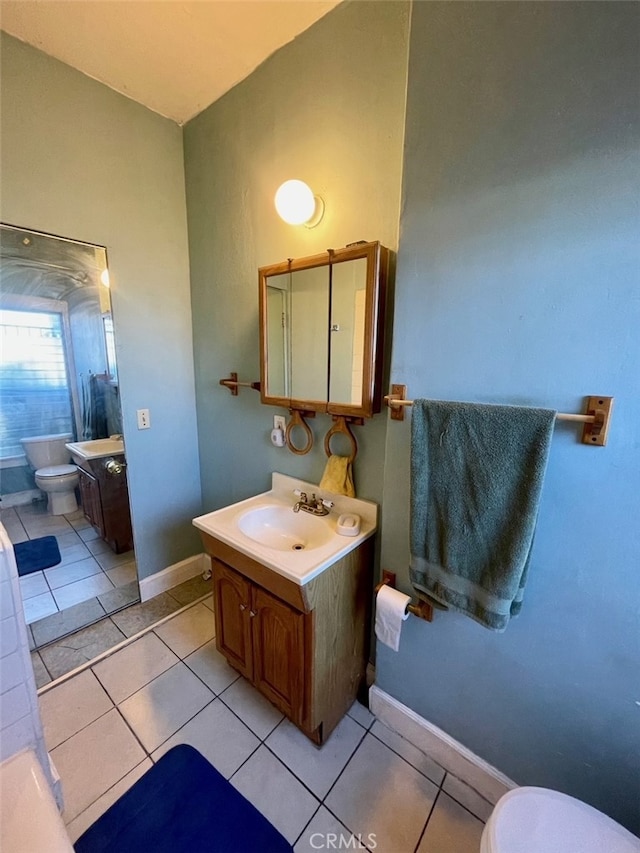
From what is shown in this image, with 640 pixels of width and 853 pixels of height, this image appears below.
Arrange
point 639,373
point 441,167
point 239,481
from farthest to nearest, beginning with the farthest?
1. point 239,481
2. point 441,167
3. point 639,373

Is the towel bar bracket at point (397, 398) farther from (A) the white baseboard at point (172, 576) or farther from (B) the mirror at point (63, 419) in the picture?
(A) the white baseboard at point (172, 576)

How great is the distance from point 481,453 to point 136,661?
75.2 inches

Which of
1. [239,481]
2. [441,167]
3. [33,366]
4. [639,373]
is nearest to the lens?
[639,373]

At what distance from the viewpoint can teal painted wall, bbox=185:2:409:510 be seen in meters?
1.19

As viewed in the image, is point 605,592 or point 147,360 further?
point 147,360

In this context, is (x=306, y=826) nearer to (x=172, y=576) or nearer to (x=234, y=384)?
(x=172, y=576)

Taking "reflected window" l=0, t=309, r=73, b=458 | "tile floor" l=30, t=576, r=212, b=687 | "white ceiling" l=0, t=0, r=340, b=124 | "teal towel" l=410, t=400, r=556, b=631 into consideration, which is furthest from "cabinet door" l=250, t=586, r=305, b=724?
"white ceiling" l=0, t=0, r=340, b=124

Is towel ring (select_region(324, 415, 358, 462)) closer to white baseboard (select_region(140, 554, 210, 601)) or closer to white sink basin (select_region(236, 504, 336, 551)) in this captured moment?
white sink basin (select_region(236, 504, 336, 551))

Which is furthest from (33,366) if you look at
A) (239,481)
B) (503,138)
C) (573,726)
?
(573,726)

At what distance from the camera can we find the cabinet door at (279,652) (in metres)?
1.18

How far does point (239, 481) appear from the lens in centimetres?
198

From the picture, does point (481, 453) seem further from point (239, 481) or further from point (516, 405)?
point (239, 481)

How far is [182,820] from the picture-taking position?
1.07m

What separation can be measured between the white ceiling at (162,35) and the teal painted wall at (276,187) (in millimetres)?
71
